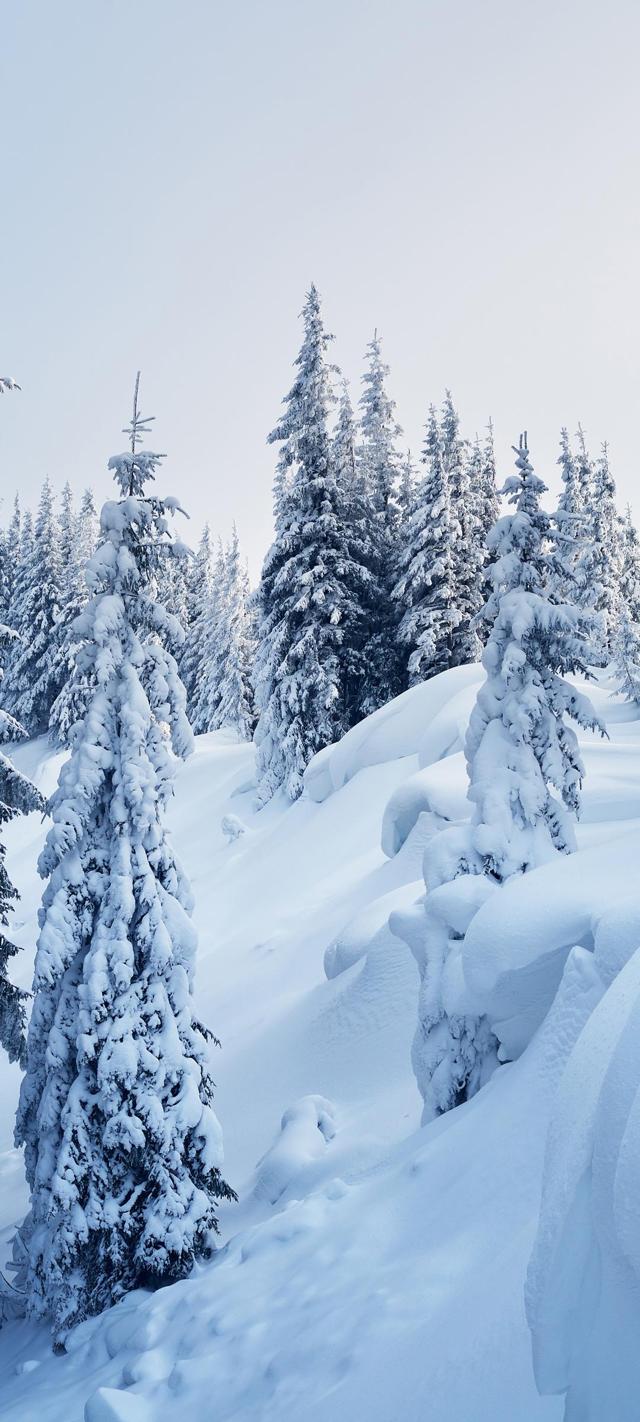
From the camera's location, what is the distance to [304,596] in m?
26.5

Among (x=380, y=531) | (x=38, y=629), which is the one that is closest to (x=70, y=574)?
(x=38, y=629)

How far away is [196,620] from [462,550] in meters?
30.4

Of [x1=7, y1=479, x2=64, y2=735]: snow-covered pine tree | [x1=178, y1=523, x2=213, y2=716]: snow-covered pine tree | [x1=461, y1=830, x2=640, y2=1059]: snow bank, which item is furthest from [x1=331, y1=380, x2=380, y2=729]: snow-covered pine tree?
[x1=7, y1=479, x2=64, y2=735]: snow-covered pine tree

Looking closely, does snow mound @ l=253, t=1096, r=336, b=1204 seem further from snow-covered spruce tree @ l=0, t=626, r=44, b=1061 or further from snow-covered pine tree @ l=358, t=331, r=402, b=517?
snow-covered pine tree @ l=358, t=331, r=402, b=517

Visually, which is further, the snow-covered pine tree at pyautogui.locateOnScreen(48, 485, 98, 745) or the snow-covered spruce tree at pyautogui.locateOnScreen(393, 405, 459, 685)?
the snow-covered pine tree at pyautogui.locateOnScreen(48, 485, 98, 745)

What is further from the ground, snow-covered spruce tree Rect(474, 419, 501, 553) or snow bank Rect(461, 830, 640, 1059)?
snow-covered spruce tree Rect(474, 419, 501, 553)

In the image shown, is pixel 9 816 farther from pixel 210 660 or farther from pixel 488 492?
pixel 210 660

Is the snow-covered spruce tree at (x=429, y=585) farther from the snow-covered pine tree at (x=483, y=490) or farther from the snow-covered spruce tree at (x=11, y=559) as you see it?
the snow-covered spruce tree at (x=11, y=559)

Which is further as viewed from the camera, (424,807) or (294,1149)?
(424,807)

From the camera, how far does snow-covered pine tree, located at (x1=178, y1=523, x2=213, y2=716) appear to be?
5534cm

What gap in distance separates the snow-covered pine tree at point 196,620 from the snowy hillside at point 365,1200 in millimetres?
39454

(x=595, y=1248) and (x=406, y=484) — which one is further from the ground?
(x=406, y=484)

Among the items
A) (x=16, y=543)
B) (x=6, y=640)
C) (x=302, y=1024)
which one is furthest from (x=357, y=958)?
(x=16, y=543)

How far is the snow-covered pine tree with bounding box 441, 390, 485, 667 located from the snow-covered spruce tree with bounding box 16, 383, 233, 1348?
65.5 feet
